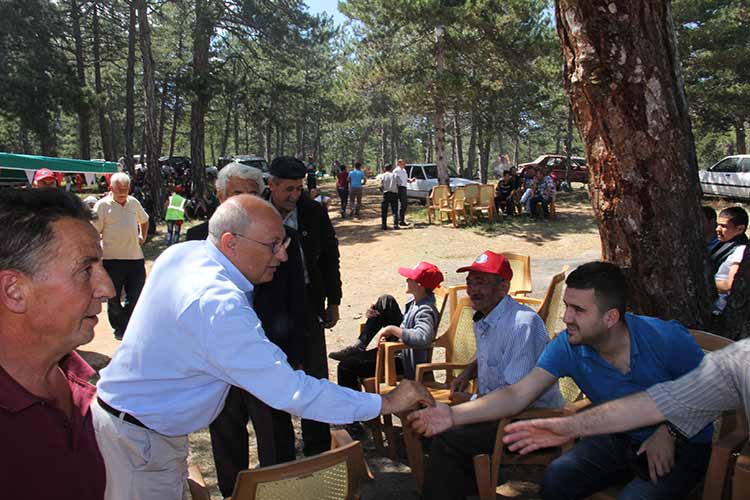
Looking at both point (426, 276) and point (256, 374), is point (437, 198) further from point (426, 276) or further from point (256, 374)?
point (256, 374)

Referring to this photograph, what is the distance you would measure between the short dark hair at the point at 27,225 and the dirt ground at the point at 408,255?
8.80ft

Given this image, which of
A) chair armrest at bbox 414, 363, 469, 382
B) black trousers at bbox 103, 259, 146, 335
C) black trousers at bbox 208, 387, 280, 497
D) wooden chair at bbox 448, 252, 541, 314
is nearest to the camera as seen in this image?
black trousers at bbox 208, 387, 280, 497

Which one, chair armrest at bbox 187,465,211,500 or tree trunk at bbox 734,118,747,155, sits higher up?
tree trunk at bbox 734,118,747,155

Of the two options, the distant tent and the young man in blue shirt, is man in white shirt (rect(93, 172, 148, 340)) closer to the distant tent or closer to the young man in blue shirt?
the young man in blue shirt

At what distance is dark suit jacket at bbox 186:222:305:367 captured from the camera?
333 centimetres

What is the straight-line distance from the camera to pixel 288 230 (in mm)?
3582

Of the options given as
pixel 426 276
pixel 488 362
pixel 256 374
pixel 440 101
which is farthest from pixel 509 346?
pixel 440 101

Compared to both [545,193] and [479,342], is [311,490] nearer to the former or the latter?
[479,342]

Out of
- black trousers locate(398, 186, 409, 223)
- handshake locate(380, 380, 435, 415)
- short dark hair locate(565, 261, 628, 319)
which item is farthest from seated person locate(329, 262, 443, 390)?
black trousers locate(398, 186, 409, 223)

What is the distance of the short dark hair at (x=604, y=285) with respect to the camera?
Answer: 2.63m

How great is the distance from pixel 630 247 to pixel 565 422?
1.61 metres

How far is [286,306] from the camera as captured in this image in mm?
3434

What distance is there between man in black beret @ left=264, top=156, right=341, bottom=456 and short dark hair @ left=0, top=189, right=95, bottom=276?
2211 millimetres

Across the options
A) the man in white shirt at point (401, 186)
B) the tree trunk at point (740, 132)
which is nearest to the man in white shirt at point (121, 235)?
the man in white shirt at point (401, 186)
